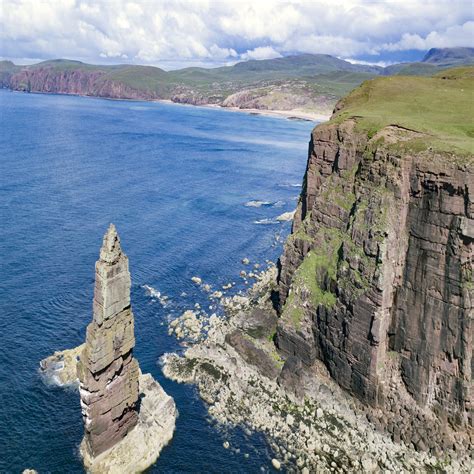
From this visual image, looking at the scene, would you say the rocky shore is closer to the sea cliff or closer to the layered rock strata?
the sea cliff

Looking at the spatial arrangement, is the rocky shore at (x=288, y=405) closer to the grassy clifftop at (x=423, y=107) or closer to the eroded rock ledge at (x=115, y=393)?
the eroded rock ledge at (x=115, y=393)

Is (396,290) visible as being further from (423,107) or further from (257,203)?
(257,203)

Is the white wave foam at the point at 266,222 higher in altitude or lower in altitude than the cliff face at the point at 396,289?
lower

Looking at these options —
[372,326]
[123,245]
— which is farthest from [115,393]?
[123,245]

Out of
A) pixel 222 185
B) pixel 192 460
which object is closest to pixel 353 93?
pixel 192 460

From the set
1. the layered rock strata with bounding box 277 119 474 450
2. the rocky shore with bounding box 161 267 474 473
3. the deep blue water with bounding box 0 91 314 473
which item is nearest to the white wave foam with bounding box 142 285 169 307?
the deep blue water with bounding box 0 91 314 473

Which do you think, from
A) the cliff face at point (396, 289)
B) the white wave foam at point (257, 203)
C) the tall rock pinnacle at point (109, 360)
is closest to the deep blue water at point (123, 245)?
the white wave foam at point (257, 203)
